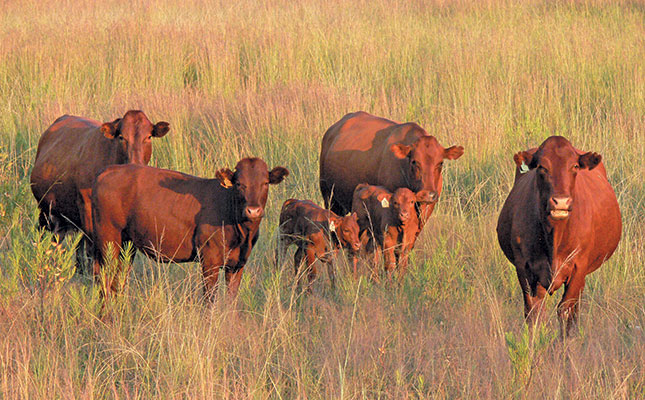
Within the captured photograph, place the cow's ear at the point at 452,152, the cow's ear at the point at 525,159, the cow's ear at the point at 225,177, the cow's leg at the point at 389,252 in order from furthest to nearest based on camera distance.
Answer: the cow's ear at the point at 452,152
the cow's leg at the point at 389,252
the cow's ear at the point at 225,177
the cow's ear at the point at 525,159

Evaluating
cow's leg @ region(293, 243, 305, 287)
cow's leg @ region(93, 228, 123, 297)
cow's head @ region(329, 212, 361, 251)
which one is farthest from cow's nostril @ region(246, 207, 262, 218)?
cow's leg @ region(293, 243, 305, 287)

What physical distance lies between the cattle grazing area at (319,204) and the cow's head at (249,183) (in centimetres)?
2

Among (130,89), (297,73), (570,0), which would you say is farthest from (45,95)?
(570,0)

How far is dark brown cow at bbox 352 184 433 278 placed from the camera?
285 inches

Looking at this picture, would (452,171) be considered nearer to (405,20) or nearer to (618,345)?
(618,345)

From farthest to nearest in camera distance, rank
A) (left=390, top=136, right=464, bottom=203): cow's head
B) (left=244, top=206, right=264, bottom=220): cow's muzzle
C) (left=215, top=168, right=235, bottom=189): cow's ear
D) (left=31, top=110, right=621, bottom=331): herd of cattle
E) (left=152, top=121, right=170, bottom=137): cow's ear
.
A: (left=152, top=121, right=170, bottom=137): cow's ear → (left=390, top=136, right=464, bottom=203): cow's head → (left=215, top=168, right=235, bottom=189): cow's ear → (left=244, top=206, right=264, bottom=220): cow's muzzle → (left=31, top=110, right=621, bottom=331): herd of cattle

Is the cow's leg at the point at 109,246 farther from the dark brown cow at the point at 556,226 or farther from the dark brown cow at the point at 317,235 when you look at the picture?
the dark brown cow at the point at 556,226

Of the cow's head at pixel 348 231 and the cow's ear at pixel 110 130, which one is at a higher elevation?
the cow's ear at pixel 110 130

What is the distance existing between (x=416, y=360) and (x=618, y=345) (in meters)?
1.35

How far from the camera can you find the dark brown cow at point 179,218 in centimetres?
625

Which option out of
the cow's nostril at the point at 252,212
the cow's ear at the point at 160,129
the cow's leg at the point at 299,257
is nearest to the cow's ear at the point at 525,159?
the cow's nostril at the point at 252,212

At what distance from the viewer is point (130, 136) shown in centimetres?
744

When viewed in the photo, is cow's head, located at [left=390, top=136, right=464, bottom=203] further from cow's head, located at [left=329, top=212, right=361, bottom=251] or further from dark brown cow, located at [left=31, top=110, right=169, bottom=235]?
dark brown cow, located at [left=31, top=110, right=169, bottom=235]

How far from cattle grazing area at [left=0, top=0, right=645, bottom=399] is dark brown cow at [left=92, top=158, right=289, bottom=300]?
21 mm
